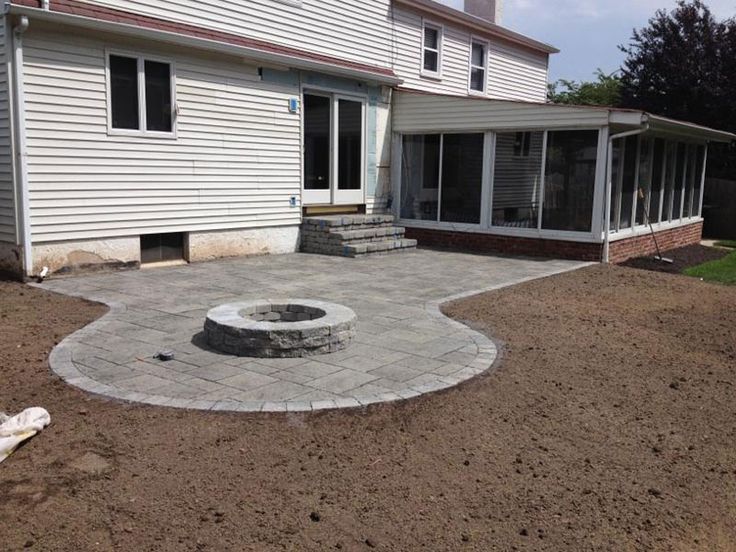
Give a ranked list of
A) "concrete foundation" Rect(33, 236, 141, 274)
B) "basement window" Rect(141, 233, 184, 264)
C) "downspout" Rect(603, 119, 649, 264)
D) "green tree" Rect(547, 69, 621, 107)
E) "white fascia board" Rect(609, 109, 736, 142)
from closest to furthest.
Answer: "concrete foundation" Rect(33, 236, 141, 274) → "basement window" Rect(141, 233, 184, 264) → "white fascia board" Rect(609, 109, 736, 142) → "downspout" Rect(603, 119, 649, 264) → "green tree" Rect(547, 69, 621, 107)

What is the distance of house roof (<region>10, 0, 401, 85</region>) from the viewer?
8727mm

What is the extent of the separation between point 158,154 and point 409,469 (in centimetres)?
799

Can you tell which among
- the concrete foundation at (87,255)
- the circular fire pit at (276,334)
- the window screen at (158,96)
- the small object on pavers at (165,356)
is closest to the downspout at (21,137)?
the concrete foundation at (87,255)

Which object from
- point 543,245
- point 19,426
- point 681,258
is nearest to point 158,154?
point 19,426

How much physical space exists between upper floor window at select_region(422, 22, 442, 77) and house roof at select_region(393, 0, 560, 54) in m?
0.35

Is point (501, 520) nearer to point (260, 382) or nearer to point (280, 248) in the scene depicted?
point (260, 382)

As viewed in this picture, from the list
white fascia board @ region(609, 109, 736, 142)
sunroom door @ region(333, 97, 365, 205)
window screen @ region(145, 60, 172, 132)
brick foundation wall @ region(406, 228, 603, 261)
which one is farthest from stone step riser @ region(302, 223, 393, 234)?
white fascia board @ region(609, 109, 736, 142)

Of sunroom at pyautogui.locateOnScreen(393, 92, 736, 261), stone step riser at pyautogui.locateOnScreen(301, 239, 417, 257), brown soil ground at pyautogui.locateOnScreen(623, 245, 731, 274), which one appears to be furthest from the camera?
stone step riser at pyautogui.locateOnScreen(301, 239, 417, 257)

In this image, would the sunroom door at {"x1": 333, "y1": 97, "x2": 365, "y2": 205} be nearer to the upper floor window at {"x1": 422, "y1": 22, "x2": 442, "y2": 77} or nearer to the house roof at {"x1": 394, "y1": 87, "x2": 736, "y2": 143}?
Answer: the house roof at {"x1": 394, "y1": 87, "x2": 736, "y2": 143}

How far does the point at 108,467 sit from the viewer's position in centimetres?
365

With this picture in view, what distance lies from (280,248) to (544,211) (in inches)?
199

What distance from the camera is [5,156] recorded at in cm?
878

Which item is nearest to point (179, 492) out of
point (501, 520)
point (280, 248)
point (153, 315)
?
point (501, 520)

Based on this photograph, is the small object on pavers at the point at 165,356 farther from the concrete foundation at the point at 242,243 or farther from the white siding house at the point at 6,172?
the concrete foundation at the point at 242,243
